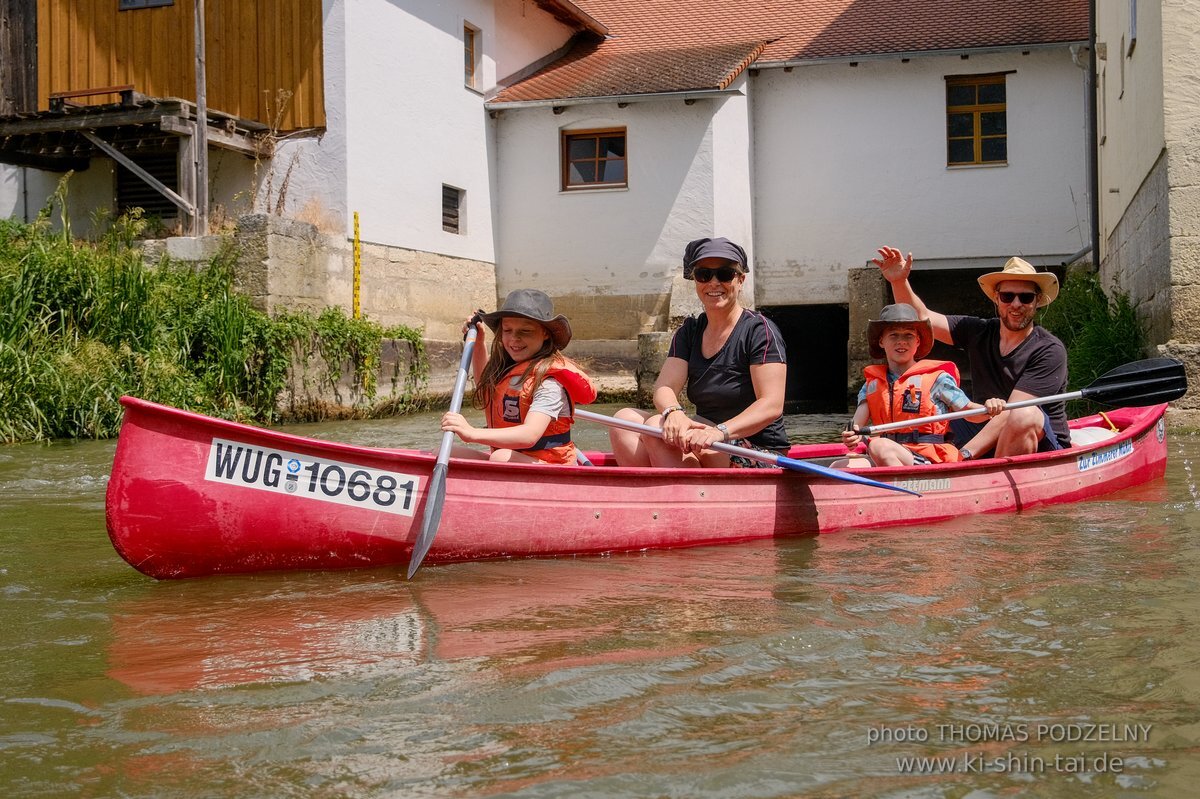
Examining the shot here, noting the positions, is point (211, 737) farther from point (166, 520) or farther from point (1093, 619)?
point (1093, 619)

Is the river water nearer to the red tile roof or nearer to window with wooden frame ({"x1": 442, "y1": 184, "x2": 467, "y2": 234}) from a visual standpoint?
window with wooden frame ({"x1": 442, "y1": 184, "x2": 467, "y2": 234})

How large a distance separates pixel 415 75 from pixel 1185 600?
15.2 meters

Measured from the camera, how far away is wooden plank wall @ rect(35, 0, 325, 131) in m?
16.4

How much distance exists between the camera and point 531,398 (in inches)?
214

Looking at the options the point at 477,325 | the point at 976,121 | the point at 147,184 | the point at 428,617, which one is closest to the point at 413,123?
the point at 147,184

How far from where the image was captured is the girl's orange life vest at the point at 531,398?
213 inches

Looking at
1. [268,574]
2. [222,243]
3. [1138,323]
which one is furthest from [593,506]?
[222,243]

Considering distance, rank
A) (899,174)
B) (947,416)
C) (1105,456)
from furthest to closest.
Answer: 1. (899,174)
2. (1105,456)
3. (947,416)

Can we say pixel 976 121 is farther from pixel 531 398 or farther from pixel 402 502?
pixel 402 502

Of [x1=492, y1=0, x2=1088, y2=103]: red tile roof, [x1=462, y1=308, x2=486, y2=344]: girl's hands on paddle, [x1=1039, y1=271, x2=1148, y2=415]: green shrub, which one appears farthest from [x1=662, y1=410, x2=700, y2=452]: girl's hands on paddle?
[x1=492, y1=0, x2=1088, y2=103]: red tile roof

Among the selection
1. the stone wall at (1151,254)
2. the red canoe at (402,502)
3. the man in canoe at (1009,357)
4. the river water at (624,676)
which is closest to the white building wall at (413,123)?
the stone wall at (1151,254)

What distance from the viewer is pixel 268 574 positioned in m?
4.97

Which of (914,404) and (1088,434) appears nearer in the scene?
(914,404)

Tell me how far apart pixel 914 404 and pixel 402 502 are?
295cm
